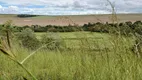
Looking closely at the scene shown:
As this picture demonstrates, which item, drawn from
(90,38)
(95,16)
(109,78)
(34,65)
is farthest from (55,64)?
(109,78)

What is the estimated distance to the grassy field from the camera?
3238 mm

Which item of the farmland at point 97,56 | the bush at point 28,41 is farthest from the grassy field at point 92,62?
A: the bush at point 28,41

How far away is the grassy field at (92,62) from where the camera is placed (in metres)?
3.24

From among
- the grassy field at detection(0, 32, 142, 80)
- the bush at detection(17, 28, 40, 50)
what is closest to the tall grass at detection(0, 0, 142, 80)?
the grassy field at detection(0, 32, 142, 80)

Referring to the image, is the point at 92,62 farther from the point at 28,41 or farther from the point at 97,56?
the point at 28,41

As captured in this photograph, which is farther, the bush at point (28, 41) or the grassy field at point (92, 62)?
the bush at point (28, 41)

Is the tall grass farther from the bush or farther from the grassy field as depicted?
the bush

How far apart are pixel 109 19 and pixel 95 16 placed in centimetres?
63

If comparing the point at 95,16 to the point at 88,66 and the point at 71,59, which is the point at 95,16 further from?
the point at 71,59

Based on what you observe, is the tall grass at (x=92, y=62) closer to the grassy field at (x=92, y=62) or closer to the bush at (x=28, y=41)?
the grassy field at (x=92, y=62)

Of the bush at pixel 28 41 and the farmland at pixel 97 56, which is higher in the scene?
the farmland at pixel 97 56

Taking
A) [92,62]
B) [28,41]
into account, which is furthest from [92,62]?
[28,41]

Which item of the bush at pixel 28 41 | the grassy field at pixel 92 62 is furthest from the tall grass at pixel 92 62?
the bush at pixel 28 41

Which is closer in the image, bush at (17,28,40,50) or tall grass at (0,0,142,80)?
tall grass at (0,0,142,80)
